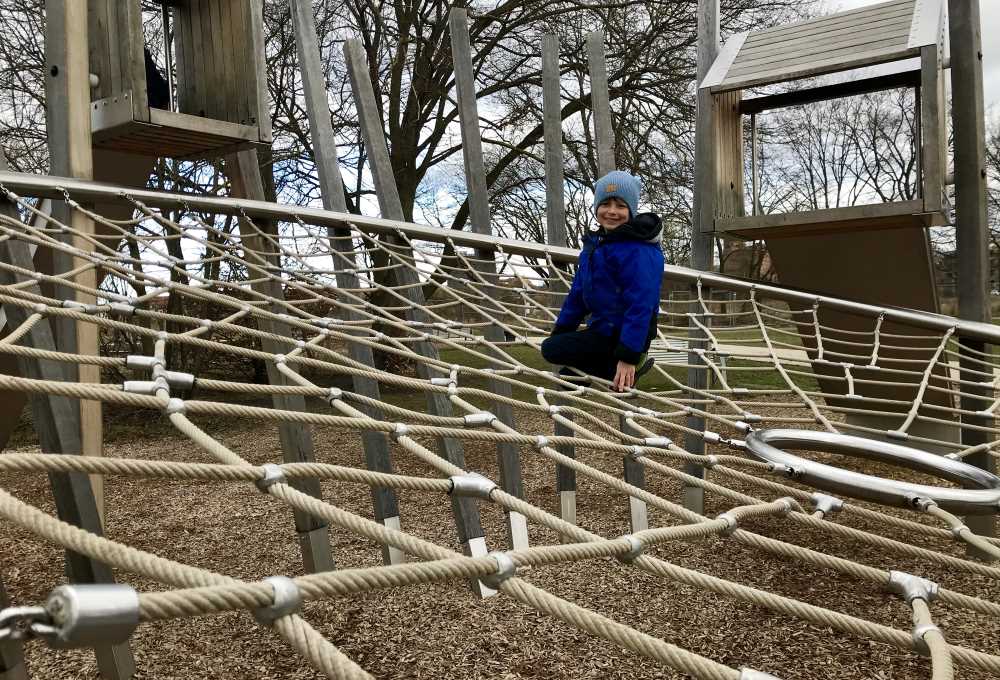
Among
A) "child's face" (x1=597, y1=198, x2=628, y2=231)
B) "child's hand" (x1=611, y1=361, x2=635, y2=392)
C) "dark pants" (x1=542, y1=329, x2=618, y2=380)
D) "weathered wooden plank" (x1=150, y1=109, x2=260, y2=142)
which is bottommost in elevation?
"child's hand" (x1=611, y1=361, x2=635, y2=392)

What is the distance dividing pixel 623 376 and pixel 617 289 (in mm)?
267

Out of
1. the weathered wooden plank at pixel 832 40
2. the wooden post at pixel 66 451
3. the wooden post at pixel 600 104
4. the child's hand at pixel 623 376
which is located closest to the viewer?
the wooden post at pixel 66 451

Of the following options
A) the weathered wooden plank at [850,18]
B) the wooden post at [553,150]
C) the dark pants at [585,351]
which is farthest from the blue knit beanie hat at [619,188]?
the weathered wooden plank at [850,18]

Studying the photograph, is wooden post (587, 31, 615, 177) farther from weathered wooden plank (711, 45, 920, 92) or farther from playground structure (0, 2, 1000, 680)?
weathered wooden plank (711, 45, 920, 92)

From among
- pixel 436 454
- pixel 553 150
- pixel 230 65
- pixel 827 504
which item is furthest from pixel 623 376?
pixel 230 65

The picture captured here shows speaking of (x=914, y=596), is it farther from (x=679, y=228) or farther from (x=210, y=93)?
(x=679, y=228)

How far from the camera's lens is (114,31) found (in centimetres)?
228

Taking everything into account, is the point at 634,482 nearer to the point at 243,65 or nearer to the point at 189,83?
the point at 243,65

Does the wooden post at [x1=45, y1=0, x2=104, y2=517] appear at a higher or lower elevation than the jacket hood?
higher

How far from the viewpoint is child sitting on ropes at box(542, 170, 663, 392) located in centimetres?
194

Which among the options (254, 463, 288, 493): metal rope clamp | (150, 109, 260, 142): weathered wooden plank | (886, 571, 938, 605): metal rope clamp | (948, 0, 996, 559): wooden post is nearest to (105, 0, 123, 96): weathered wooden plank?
(150, 109, 260, 142): weathered wooden plank

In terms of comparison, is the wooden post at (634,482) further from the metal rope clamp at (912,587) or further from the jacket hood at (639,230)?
the metal rope clamp at (912,587)

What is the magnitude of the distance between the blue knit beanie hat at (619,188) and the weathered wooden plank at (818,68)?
0.86 m

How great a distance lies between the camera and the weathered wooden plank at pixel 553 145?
3029 mm
